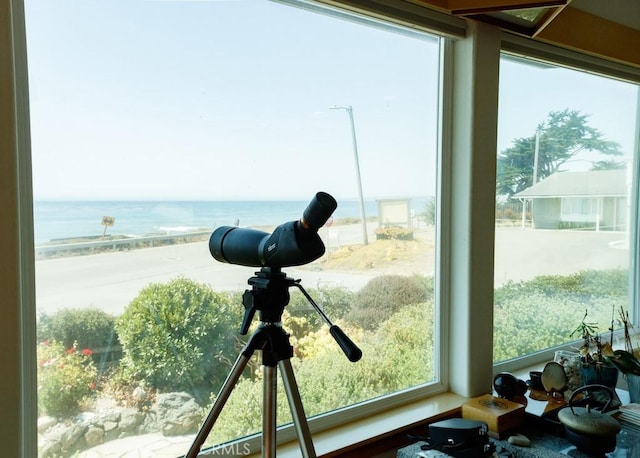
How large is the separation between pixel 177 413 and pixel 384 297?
760mm

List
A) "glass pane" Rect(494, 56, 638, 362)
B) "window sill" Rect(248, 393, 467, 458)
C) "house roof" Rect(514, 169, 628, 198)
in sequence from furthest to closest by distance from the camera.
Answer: "house roof" Rect(514, 169, 628, 198)
"glass pane" Rect(494, 56, 638, 362)
"window sill" Rect(248, 393, 467, 458)

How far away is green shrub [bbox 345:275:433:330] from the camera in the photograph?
153 centimetres

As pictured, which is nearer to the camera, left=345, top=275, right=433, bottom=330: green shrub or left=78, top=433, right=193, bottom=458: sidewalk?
left=78, top=433, right=193, bottom=458: sidewalk

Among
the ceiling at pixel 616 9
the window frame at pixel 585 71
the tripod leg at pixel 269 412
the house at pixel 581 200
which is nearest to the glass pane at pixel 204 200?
the tripod leg at pixel 269 412

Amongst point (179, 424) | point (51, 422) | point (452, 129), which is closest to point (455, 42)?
point (452, 129)

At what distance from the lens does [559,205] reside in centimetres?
216

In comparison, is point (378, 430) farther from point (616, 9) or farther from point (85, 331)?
point (616, 9)

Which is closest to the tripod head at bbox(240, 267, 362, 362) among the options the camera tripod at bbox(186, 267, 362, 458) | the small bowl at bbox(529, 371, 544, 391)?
the camera tripod at bbox(186, 267, 362, 458)

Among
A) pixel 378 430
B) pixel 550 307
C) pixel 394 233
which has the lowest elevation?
pixel 378 430

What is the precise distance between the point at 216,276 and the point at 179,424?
402 mm

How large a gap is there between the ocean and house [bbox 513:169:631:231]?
3.92ft

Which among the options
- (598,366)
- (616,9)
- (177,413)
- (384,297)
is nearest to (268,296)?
(177,413)

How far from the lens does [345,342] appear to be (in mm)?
838

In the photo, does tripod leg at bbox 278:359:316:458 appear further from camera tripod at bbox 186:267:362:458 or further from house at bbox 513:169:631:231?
house at bbox 513:169:631:231
